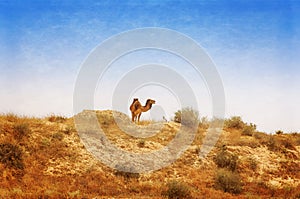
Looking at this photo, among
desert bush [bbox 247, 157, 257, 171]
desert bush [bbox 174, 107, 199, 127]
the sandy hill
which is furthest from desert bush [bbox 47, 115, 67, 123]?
desert bush [bbox 247, 157, 257, 171]

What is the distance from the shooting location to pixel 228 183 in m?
16.5

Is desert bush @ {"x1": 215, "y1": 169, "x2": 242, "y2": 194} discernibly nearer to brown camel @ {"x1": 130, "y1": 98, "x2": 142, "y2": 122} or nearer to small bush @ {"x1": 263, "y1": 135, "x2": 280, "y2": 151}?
brown camel @ {"x1": 130, "y1": 98, "x2": 142, "y2": 122}

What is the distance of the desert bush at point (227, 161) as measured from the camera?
1973 centimetres

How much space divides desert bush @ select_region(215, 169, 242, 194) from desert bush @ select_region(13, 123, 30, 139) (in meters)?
10.2

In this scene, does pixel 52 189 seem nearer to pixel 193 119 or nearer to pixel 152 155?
pixel 152 155

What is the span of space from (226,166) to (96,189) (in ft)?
26.8

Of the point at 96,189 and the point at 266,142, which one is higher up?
the point at 266,142

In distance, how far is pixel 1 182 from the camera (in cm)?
1493

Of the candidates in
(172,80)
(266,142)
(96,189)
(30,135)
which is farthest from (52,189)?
(266,142)

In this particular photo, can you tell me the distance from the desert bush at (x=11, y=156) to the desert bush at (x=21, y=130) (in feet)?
4.92

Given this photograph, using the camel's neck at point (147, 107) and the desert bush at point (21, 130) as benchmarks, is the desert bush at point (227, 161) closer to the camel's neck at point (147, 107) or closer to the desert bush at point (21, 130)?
the camel's neck at point (147, 107)

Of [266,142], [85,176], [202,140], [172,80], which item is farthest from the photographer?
[266,142]

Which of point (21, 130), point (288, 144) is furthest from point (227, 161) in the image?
point (21, 130)

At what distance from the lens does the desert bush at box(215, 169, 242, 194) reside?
16.3 m
